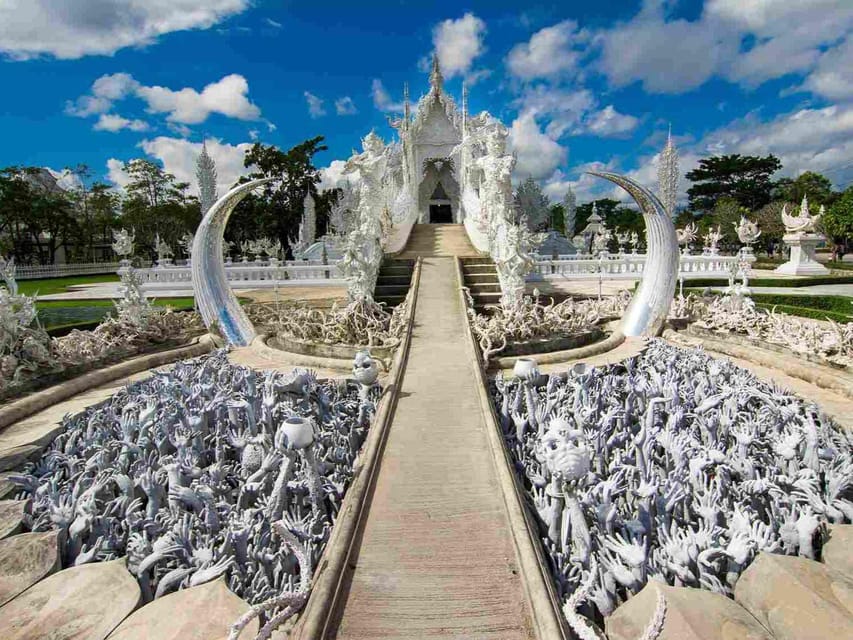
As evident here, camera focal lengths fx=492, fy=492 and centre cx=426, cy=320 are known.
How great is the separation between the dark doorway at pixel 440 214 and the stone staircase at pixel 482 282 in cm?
1799

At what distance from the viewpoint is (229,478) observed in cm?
441

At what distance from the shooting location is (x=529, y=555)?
9.98ft

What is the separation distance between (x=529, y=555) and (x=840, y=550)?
207cm

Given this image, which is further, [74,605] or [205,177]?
[205,177]

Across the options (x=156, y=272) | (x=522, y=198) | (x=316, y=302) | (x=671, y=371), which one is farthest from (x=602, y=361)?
(x=522, y=198)

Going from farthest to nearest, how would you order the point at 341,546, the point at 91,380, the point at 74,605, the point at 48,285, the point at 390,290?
the point at 48,285
the point at 390,290
the point at 91,380
the point at 341,546
the point at 74,605

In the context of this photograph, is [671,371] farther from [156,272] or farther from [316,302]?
[156,272]

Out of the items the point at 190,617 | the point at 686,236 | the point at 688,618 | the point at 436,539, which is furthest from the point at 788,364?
the point at 686,236

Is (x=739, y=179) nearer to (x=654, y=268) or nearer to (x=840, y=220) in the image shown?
(x=840, y=220)

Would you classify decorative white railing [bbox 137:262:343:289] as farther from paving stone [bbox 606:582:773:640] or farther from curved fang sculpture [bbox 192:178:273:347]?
paving stone [bbox 606:582:773:640]

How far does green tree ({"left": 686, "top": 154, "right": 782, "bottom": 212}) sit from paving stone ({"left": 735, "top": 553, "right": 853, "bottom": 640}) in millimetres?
53841

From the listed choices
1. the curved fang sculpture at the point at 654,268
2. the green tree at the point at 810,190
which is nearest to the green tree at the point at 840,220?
the green tree at the point at 810,190

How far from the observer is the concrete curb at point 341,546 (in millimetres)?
2602

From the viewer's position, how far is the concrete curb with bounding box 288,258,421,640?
8.54 feet
